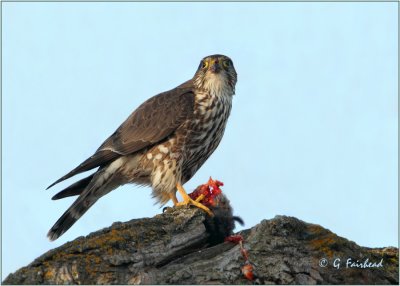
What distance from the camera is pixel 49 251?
13.6 feet

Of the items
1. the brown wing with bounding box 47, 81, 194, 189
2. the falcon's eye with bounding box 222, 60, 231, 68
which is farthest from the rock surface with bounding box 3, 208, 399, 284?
the falcon's eye with bounding box 222, 60, 231, 68

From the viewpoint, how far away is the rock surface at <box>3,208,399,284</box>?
4.02 meters

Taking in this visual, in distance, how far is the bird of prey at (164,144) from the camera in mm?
6422

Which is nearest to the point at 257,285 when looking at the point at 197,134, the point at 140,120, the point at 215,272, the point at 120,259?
the point at 215,272

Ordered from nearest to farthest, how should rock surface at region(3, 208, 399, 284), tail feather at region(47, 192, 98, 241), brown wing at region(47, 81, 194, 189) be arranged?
1. rock surface at region(3, 208, 399, 284)
2. tail feather at region(47, 192, 98, 241)
3. brown wing at region(47, 81, 194, 189)

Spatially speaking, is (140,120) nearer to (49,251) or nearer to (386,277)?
(49,251)

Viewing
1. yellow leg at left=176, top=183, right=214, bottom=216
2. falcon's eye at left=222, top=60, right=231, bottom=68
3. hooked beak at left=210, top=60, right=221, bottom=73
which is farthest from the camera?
falcon's eye at left=222, top=60, right=231, bottom=68

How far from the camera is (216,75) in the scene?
6711 millimetres

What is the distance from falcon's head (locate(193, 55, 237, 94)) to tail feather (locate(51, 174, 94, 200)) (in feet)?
4.99

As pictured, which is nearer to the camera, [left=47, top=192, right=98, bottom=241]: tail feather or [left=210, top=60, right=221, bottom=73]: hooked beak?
[left=47, top=192, right=98, bottom=241]: tail feather

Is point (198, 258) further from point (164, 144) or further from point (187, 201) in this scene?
point (164, 144)

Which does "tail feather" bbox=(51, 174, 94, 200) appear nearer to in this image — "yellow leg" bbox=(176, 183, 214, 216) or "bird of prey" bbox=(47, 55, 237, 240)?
"bird of prey" bbox=(47, 55, 237, 240)

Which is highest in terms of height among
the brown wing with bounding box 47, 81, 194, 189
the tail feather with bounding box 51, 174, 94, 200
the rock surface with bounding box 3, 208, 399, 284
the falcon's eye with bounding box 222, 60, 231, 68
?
the falcon's eye with bounding box 222, 60, 231, 68

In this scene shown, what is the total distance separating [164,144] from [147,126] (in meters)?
0.29
